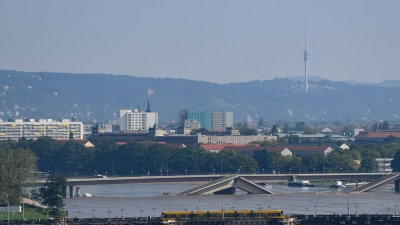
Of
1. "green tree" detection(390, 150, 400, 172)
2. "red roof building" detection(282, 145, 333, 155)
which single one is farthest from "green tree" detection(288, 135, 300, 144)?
"green tree" detection(390, 150, 400, 172)

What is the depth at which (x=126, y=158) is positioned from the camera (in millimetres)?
109062

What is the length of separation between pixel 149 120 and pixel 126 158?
223 feet

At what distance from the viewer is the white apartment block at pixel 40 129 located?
6127 inches

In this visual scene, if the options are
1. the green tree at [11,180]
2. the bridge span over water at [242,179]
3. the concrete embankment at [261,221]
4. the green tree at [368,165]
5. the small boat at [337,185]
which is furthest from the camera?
the green tree at [368,165]

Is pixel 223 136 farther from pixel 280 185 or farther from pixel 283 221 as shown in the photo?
pixel 283 221

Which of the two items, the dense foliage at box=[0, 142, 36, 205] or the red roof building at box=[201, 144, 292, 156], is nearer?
the dense foliage at box=[0, 142, 36, 205]

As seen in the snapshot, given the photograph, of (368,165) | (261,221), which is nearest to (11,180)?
(261,221)

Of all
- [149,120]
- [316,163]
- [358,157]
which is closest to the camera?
[316,163]

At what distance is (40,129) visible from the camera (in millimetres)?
A: 158000

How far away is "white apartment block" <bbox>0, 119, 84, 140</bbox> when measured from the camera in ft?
511

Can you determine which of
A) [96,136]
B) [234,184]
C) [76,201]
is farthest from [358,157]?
[96,136]

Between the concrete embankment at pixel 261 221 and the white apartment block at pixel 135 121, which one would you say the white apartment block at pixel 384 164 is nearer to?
the concrete embankment at pixel 261 221

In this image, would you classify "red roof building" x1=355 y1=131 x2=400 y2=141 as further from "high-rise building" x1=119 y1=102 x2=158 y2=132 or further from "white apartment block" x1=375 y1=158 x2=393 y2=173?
"white apartment block" x1=375 y1=158 x2=393 y2=173

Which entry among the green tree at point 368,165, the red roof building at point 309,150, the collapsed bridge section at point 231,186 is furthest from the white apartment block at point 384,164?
the collapsed bridge section at point 231,186
